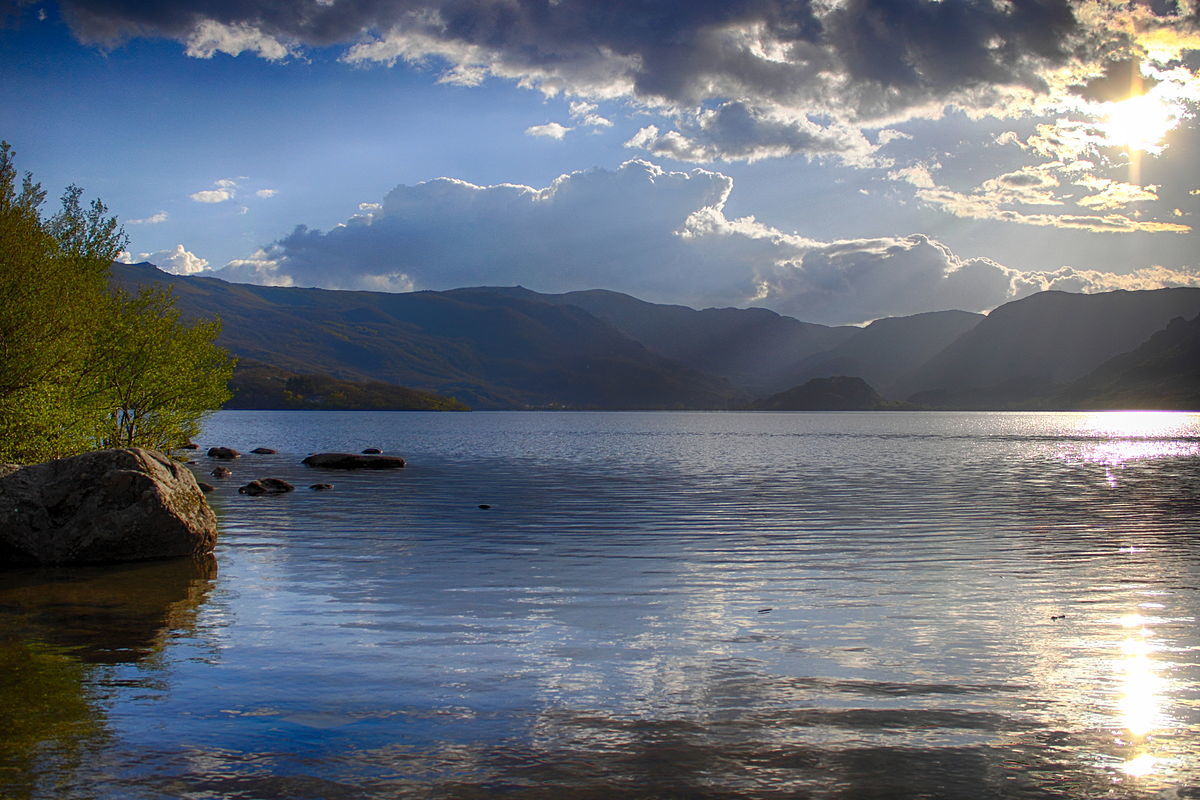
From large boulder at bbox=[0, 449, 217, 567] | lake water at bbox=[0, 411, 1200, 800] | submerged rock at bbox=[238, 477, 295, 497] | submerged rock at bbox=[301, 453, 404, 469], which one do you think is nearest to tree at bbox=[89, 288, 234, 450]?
submerged rock at bbox=[238, 477, 295, 497]

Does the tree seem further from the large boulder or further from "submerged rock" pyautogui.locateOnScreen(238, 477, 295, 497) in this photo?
the large boulder

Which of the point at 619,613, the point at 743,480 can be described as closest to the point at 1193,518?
the point at 743,480

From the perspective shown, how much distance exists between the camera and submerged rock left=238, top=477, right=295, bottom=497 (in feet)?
191

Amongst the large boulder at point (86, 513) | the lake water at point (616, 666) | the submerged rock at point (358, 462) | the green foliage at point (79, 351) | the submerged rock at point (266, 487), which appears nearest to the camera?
the lake water at point (616, 666)

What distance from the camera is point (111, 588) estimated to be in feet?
80.7

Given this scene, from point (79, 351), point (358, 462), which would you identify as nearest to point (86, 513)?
point (79, 351)

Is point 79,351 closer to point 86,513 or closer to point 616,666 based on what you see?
point 86,513

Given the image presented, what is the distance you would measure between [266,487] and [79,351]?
64.8 feet

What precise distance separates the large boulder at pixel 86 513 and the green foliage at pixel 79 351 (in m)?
10.1

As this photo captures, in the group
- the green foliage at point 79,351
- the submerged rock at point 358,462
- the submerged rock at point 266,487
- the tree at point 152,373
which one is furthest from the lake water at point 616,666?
the submerged rock at point 358,462

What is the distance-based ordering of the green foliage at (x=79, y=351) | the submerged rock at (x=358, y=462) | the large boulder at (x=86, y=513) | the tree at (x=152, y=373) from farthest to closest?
the submerged rock at (x=358, y=462) → the tree at (x=152, y=373) → the green foliage at (x=79, y=351) → the large boulder at (x=86, y=513)

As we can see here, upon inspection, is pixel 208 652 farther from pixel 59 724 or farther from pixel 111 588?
pixel 111 588

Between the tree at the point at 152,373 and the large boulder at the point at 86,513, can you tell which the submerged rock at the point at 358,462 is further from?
the large boulder at the point at 86,513

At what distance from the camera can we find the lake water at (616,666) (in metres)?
11.1
